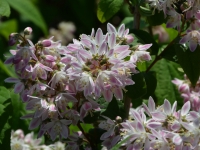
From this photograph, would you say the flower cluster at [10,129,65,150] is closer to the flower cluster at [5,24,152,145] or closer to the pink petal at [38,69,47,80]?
the flower cluster at [5,24,152,145]

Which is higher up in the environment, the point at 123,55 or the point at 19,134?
the point at 123,55

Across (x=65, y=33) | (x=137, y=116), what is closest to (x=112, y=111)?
(x=137, y=116)

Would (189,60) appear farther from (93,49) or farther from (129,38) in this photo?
(93,49)

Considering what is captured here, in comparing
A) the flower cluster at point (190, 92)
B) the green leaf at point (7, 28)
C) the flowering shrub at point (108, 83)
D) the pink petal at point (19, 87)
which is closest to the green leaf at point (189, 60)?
the flowering shrub at point (108, 83)

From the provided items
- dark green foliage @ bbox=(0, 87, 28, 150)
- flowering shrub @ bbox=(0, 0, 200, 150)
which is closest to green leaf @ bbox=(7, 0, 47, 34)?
dark green foliage @ bbox=(0, 87, 28, 150)

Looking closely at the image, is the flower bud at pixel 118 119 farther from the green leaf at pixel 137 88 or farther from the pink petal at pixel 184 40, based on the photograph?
the pink petal at pixel 184 40

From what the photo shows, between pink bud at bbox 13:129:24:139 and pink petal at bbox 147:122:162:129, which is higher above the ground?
pink petal at bbox 147:122:162:129
